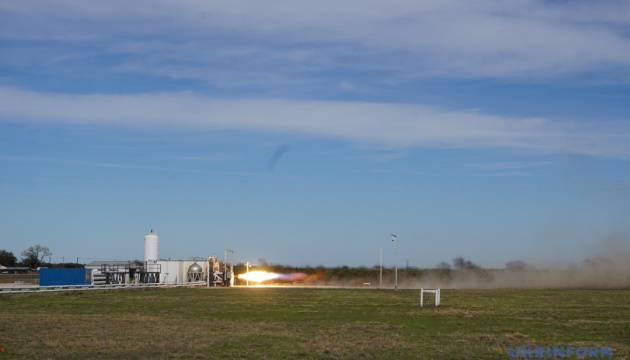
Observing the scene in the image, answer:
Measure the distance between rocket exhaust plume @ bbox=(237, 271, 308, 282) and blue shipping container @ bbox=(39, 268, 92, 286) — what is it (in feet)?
85.0

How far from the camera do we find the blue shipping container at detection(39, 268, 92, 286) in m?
94.9

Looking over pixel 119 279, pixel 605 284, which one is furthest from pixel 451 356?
pixel 605 284

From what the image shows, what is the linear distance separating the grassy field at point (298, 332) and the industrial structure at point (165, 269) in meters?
54.6

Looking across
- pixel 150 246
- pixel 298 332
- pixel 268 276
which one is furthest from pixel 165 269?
pixel 298 332

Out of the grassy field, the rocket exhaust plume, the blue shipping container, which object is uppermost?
the grassy field

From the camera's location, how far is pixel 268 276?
12888 centimetres

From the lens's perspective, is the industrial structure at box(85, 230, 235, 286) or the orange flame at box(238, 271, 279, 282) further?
the orange flame at box(238, 271, 279, 282)

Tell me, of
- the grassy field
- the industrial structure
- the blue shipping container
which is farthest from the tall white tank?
the grassy field

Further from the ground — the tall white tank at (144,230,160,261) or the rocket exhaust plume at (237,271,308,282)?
the tall white tank at (144,230,160,261)

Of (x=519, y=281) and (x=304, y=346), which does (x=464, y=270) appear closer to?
(x=519, y=281)

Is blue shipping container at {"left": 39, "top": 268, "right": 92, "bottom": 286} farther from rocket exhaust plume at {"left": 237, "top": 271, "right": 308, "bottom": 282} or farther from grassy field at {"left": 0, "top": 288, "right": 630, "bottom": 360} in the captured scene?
grassy field at {"left": 0, "top": 288, "right": 630, "bottom": 360}

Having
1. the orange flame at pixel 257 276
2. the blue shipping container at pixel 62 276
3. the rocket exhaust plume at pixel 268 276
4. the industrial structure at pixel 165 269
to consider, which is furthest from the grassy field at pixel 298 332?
the rocket exhaust plume at pixel 268 276

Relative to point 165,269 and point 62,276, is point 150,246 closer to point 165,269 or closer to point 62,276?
point 165,269

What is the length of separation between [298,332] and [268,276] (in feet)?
322
